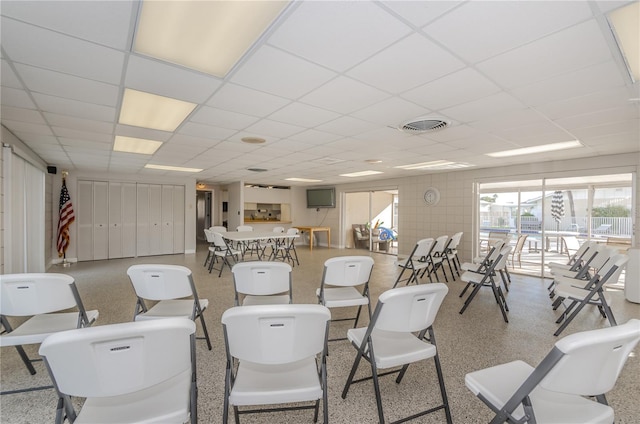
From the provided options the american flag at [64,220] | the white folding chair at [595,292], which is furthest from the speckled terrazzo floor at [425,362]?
the american flag at [64,220]

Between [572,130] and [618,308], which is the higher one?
[572,130]

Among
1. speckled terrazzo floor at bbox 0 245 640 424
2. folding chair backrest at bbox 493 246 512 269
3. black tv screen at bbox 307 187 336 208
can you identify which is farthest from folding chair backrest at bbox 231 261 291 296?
black tv screen at bbox 307 187 336 208

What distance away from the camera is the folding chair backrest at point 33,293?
6.08ft

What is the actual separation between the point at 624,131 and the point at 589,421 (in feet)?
13.3

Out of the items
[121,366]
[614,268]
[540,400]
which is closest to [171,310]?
[121,366]

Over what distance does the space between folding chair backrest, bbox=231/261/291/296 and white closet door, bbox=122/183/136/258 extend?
7.11 meters

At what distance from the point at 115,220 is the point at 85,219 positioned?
63 cm

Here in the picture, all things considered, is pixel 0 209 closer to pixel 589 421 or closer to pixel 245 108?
pixel 245 108

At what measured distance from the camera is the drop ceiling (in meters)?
1.52

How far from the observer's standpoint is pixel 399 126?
3412 millimetres

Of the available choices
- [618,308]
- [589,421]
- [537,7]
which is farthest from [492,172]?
[589,421]

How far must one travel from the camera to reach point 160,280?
225cm

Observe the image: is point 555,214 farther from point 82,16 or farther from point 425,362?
A: point 82,16

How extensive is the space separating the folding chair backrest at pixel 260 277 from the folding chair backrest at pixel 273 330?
3.62ft
